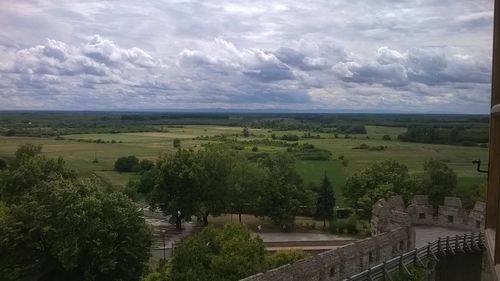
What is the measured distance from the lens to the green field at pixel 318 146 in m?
78.3

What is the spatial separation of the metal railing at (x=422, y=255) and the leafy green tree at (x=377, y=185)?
85.7 feet

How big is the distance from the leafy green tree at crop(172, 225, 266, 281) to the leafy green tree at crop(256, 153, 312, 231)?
24.8 metres

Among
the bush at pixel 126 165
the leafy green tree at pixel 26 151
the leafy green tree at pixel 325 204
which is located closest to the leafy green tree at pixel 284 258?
the leafy green tree at pixel 325 204

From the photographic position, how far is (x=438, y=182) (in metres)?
53.6

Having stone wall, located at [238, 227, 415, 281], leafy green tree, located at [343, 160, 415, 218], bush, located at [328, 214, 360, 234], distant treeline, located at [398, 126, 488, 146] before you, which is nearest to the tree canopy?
stone wall, located at [238, 227, 415, 281]

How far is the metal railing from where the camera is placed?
1467cm

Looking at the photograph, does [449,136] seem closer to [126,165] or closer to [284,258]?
[126,165]

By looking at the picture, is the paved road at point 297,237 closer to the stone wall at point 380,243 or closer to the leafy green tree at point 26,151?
the leafy green tree at point 26,151

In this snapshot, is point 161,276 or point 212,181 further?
point 212,181

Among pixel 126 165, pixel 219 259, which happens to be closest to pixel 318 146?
pixel 126 165

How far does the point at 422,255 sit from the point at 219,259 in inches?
454

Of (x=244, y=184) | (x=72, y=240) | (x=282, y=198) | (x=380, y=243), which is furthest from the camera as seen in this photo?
(x=244, y=184)

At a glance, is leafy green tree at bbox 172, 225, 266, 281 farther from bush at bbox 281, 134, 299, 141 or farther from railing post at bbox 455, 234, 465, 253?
bush at bbox 281, 134, 299, 141

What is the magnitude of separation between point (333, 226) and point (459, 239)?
113 feet
